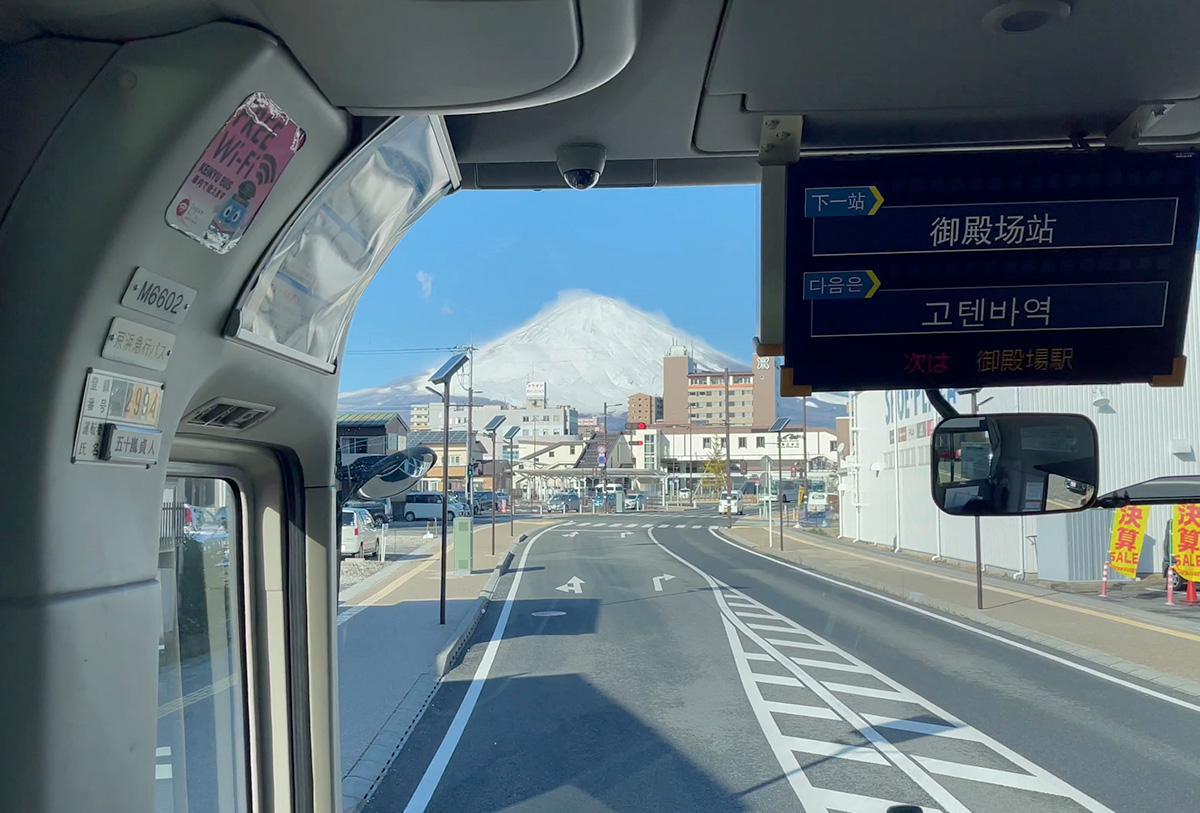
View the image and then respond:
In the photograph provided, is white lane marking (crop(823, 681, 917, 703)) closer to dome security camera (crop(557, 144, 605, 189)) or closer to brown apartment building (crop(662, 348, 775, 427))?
dome security camera (crop(557, 144, 605, 189))

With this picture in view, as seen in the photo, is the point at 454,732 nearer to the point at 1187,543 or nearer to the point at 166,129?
the point at 166,129

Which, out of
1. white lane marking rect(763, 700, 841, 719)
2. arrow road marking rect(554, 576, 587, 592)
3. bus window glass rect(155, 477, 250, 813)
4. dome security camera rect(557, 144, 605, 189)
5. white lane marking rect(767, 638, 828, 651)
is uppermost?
dome security camera rect(557, 144, 605, 189)

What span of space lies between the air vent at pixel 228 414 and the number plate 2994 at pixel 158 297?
0.51 m

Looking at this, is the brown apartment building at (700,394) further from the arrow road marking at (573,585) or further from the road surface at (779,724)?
the road surface at (779,724)

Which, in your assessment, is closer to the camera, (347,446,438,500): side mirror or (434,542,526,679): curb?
(347,446,438,500): side mirror

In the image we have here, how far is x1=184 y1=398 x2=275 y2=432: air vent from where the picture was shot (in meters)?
2.34

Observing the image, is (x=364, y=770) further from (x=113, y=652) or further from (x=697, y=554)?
(x=697, y=554)

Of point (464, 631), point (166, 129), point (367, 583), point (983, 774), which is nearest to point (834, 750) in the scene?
point (983, 774)

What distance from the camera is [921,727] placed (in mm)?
8148

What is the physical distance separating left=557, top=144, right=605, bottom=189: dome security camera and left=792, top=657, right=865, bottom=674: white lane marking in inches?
350

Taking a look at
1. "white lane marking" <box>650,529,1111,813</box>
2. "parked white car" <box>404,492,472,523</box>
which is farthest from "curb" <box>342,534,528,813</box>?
"parked white car" <box>404,492,472,523</box>

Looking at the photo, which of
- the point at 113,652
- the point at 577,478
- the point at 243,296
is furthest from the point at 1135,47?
the point at 577,478

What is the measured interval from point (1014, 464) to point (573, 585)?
1719 cm

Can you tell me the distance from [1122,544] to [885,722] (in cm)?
1172
